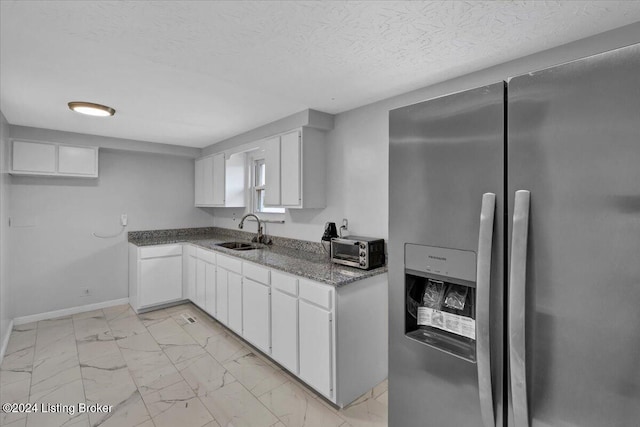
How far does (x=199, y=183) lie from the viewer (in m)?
4.78

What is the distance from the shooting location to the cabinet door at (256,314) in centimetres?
265

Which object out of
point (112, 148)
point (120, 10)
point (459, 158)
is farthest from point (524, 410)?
point (112, 148)

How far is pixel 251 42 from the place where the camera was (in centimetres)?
167

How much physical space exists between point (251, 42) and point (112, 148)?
129 inches

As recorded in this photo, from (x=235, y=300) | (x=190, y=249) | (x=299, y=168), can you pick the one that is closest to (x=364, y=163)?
(x=299, y=168)

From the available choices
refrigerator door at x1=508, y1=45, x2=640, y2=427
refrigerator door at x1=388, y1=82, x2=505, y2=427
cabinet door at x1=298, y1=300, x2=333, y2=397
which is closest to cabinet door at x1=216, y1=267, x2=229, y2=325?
cabinet door at x1=298, y1=300, x2=333, y2=397

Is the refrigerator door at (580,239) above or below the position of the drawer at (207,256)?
above

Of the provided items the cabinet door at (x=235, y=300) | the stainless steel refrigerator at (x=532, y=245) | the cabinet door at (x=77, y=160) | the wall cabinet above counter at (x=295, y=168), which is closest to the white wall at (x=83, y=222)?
the cabinet door at (x=77, y=160)

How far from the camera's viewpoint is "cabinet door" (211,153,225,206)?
165 inches

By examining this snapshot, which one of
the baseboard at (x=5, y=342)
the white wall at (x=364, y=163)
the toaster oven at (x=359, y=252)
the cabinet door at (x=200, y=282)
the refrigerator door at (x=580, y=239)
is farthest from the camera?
the cabinet door at (x=200, y=282)

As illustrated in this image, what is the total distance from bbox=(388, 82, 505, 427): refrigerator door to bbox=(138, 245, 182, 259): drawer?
3576 mm

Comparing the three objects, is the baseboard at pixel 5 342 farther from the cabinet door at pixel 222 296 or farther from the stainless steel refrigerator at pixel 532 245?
the stainless steel refrigerator at pixel 532 245

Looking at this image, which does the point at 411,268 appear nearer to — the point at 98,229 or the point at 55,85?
the point at 55,85

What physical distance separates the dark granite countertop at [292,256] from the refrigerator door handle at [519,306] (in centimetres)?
123
